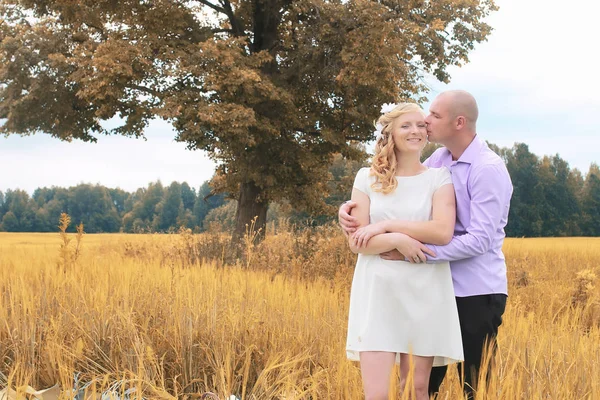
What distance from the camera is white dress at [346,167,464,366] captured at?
278cm

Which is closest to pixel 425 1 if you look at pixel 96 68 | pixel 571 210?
pixel 96 68

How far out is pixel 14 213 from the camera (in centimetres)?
4734

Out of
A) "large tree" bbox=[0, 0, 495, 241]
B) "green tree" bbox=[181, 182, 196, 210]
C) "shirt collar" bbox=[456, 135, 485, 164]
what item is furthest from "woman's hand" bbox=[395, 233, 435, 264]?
"green tree" bbox=[181, 182, 196, 210]

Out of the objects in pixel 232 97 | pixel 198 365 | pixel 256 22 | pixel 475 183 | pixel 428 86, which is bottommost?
pixel 198 365

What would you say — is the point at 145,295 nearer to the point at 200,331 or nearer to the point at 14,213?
the point at 200,331

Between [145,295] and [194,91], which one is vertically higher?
[194,91]

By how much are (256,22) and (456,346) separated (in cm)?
1559

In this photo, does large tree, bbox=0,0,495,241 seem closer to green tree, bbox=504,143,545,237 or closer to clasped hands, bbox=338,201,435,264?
clasped hands, bbox=338,201,435,264

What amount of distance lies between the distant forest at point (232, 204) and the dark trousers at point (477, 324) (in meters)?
44.0

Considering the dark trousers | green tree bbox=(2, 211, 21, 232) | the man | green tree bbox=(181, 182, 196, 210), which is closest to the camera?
the man

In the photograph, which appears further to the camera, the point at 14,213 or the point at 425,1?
the point at 14,213

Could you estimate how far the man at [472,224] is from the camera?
9.25 feet

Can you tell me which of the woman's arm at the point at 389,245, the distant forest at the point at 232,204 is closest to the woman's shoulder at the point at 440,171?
the woman's arm at the point at 389,245

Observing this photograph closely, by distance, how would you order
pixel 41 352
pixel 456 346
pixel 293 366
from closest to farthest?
1. pixel 456 346
2. pixel 293 366
3. pixel 41 352
